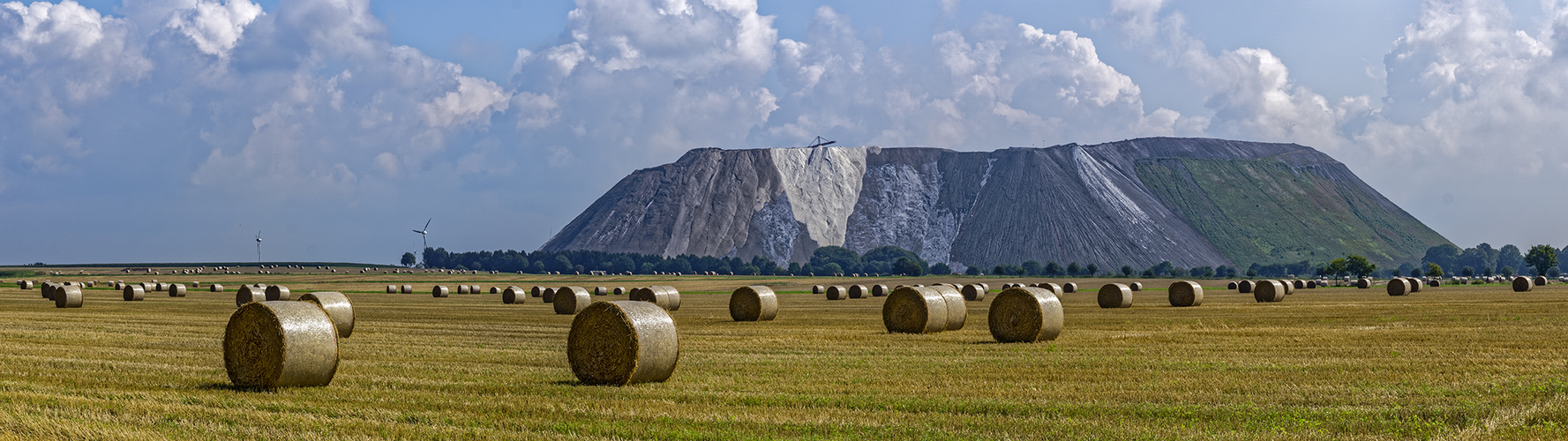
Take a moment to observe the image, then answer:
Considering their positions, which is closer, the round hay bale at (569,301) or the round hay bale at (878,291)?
the round hay bale at (569,301)

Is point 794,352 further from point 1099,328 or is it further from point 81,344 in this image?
point 81,344

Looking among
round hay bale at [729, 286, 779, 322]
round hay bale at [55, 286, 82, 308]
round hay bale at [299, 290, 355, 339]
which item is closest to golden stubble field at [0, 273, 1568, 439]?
round hay bale at [299, 290, 355, 339]

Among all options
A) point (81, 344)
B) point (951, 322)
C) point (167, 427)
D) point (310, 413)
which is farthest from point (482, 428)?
point (951, 322)

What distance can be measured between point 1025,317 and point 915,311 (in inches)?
181

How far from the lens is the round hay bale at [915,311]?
1214 inches

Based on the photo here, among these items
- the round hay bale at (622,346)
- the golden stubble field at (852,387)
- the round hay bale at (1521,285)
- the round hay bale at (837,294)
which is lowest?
the golden stubble field at (852,387)

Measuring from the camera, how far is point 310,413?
46.4 feet

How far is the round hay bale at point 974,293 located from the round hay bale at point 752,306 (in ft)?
73.0

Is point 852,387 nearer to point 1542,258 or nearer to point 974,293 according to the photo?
point 974,293

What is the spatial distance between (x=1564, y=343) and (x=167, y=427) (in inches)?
952

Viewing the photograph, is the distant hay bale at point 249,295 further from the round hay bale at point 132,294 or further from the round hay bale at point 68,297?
the round hay bale at point 132,294

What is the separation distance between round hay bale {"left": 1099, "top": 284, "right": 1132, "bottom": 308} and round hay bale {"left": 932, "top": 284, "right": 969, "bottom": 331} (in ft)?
63.3

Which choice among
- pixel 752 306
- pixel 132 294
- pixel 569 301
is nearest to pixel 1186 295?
pixel 752 306

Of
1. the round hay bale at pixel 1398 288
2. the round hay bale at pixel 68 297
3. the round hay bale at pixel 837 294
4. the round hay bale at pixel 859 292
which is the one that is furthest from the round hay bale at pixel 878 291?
the round hay bale at pixel 68 297
